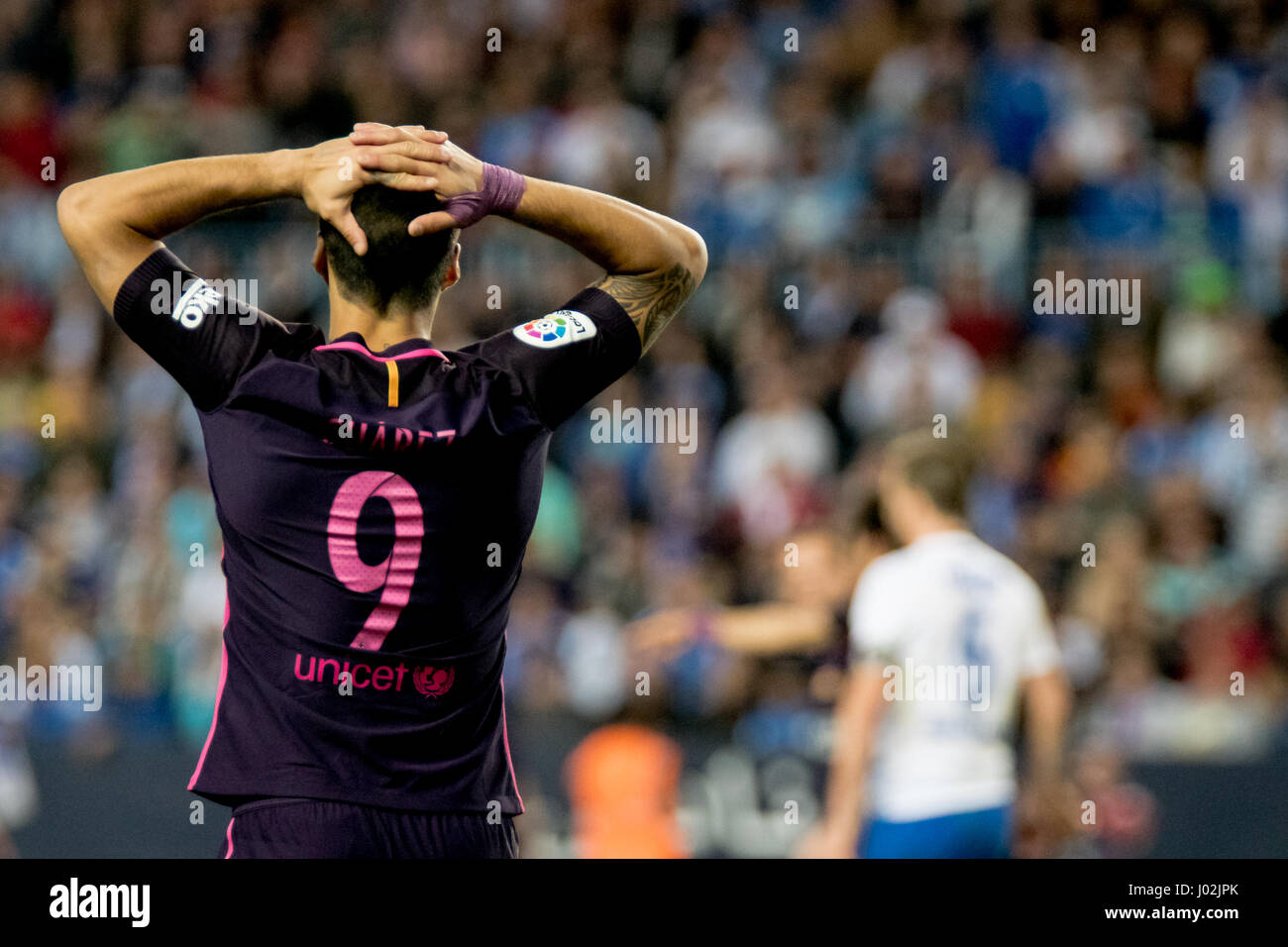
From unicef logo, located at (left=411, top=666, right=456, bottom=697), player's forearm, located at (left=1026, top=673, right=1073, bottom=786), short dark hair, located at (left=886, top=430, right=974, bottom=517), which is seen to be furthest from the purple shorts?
player's forearm, located at (left=1026, top=673, right=1073, bottom=786)

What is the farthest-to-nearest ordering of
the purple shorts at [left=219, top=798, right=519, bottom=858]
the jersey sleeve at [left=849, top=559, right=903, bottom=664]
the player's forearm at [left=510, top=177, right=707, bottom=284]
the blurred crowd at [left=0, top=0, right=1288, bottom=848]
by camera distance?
the blurred crowd at [left=0, top=0, right=1288, bottom=848] → the jersey sleeve at [left=849, top=559, right=903, bottom=664] → the player's forearm at [left=510, top=177, right=707, bottom=284] → the purple shorts at [left=219, top=798, right=519, bottom=858]

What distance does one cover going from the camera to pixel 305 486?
2756 millimetres

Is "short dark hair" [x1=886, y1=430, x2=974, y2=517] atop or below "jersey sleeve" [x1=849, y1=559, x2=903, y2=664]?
atop

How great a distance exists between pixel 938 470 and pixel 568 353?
3.04 meters

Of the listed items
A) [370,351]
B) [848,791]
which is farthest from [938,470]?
[370,351]

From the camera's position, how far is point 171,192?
2891 millimetres

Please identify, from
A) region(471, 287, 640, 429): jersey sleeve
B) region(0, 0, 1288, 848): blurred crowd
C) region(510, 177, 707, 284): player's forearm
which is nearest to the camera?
region(471, 287, 640, 429): jersey sleeve

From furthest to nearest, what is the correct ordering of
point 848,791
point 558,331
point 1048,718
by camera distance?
point 1048,718
point 848,791
point 558,331

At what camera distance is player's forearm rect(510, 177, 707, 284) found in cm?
308

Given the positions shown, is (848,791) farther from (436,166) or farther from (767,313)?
(767,313)

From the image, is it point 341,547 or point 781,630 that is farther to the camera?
point 781,630

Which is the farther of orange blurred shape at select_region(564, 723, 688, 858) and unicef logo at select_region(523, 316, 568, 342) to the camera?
orange blurred shape at select_region(564, 723, 688, 858)

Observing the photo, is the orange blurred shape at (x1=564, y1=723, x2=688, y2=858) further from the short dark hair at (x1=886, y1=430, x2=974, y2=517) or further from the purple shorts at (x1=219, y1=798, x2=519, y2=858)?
the purple shorts at (x1=219, y1=798, x2=519, y2=858)

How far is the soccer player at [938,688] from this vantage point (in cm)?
554
